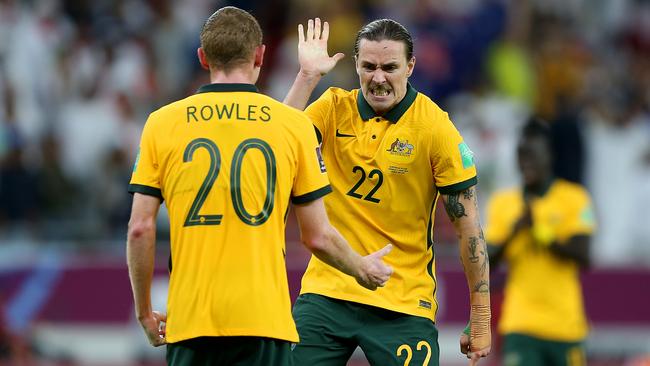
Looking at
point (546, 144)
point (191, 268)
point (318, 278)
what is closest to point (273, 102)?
point (191, 268)

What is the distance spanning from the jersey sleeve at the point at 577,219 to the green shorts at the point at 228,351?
5003 millimetres

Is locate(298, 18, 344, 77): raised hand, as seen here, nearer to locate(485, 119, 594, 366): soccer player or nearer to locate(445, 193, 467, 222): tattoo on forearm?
locate(445, 193, 467, 222): tattoo on forearm

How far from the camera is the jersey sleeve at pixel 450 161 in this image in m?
7.25

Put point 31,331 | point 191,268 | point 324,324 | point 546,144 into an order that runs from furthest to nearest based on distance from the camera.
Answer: point 31,331 < point 546,144 < point 324,324 < point 191,268

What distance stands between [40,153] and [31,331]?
1.99 m

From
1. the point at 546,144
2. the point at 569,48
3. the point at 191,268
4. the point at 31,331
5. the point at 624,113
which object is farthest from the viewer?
the point at 569,48

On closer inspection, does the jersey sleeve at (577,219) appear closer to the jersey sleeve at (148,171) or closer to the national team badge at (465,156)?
the national team badge at (465,156)

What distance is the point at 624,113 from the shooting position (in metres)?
16.4

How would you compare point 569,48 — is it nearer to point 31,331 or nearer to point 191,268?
point 31,331

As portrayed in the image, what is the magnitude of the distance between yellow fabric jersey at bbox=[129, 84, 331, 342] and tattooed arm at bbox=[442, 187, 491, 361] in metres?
1.27

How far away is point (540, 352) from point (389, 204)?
12.4 feet

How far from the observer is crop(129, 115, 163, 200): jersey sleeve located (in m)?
6.31

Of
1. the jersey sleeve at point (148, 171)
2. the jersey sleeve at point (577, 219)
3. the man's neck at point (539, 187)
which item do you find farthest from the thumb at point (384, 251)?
the man's neck at point (539, 187)

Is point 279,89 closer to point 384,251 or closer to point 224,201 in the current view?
point 384,251
